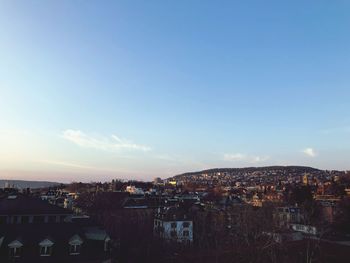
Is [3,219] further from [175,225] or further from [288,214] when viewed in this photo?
[288,214]

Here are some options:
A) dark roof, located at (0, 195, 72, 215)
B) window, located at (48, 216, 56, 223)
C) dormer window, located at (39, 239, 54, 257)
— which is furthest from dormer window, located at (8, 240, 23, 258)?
window, located at (48, 216, 56, 223)

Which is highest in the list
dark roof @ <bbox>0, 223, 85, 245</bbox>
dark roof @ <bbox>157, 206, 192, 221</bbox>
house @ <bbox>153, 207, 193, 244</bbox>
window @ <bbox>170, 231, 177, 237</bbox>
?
dark roof @ <bbox>0, 223, 85, 245</bbox>

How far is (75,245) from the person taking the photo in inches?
1017

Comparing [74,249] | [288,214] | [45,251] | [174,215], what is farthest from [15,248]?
[288,214]

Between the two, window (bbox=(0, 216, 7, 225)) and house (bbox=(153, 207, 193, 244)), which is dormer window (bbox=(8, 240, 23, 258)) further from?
house (bbox=(153, 207, 193, 244))

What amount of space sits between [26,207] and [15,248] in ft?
19.3

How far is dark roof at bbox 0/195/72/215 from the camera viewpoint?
28.9 m

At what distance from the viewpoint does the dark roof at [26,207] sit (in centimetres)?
2891

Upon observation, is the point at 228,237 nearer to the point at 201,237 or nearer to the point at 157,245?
the point at 201,237

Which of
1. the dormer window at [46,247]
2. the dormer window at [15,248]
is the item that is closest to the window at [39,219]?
the dormer window at [46,247]

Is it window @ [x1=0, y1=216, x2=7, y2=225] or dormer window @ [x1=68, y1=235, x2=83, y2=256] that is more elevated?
window @ [x1=0, y1=216, x2=7, y2=225]

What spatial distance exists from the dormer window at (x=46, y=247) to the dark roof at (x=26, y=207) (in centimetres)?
499

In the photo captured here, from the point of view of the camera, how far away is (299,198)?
3861 inches

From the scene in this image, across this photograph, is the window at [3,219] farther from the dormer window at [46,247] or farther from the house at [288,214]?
the house at [288,214]
